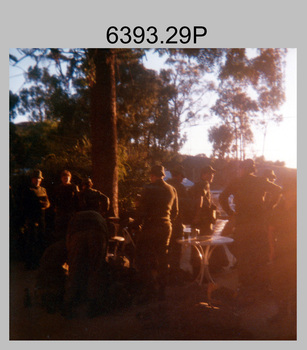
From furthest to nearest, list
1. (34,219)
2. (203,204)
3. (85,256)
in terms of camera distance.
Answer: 1. (34,219)
2. (203,204)
3. (85,256)

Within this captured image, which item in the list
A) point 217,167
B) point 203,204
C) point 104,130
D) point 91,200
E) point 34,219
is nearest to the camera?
point 91,200

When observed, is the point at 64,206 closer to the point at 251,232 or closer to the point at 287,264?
the point at 251,232

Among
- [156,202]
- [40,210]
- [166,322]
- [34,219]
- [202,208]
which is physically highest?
[156,202]

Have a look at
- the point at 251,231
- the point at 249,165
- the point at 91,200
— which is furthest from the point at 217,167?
the point at 91,200

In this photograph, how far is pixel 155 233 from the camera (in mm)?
5441

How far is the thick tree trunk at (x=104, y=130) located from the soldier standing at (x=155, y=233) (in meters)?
1.60

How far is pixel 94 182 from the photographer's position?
693 centimetres

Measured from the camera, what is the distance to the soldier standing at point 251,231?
5.46 meters

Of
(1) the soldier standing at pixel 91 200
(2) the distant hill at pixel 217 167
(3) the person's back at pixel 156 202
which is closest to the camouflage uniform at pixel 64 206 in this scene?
(1) the soldier standing at pixel 91 200

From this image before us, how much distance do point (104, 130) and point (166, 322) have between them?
146 inches

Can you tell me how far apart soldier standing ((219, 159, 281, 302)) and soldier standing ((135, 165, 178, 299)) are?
1073 mm

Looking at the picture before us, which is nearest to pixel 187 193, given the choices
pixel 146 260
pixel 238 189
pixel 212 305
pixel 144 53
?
pixel 238 189
